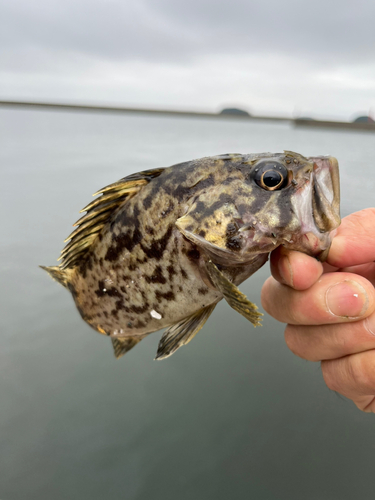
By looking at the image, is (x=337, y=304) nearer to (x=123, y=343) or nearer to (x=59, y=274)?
(x=123, y=343)

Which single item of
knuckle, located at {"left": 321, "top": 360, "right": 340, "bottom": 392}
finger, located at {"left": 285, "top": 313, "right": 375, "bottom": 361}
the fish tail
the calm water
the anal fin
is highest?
the fish tail

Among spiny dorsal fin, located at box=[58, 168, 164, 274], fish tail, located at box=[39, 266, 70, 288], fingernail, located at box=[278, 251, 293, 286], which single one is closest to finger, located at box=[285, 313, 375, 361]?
fingernail, located at box=[278, 251, 293, 286]

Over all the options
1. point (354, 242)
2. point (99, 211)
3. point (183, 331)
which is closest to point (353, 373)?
point (354, 242)

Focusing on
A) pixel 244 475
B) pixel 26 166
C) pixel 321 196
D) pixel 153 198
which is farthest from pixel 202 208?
pixel 26 166

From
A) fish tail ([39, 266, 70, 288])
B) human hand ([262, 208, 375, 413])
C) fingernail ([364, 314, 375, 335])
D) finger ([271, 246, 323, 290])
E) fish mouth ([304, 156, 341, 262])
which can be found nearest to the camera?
fish mouth ([304, 156, 341, 262])

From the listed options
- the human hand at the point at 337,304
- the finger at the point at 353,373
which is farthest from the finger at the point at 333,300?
the finger at the point at 353,373

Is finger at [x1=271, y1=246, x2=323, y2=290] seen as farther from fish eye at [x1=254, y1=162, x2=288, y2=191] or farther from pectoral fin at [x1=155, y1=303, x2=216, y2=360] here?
pectoral fin at [x1=155, y1=303, x2=216, y2=360]
